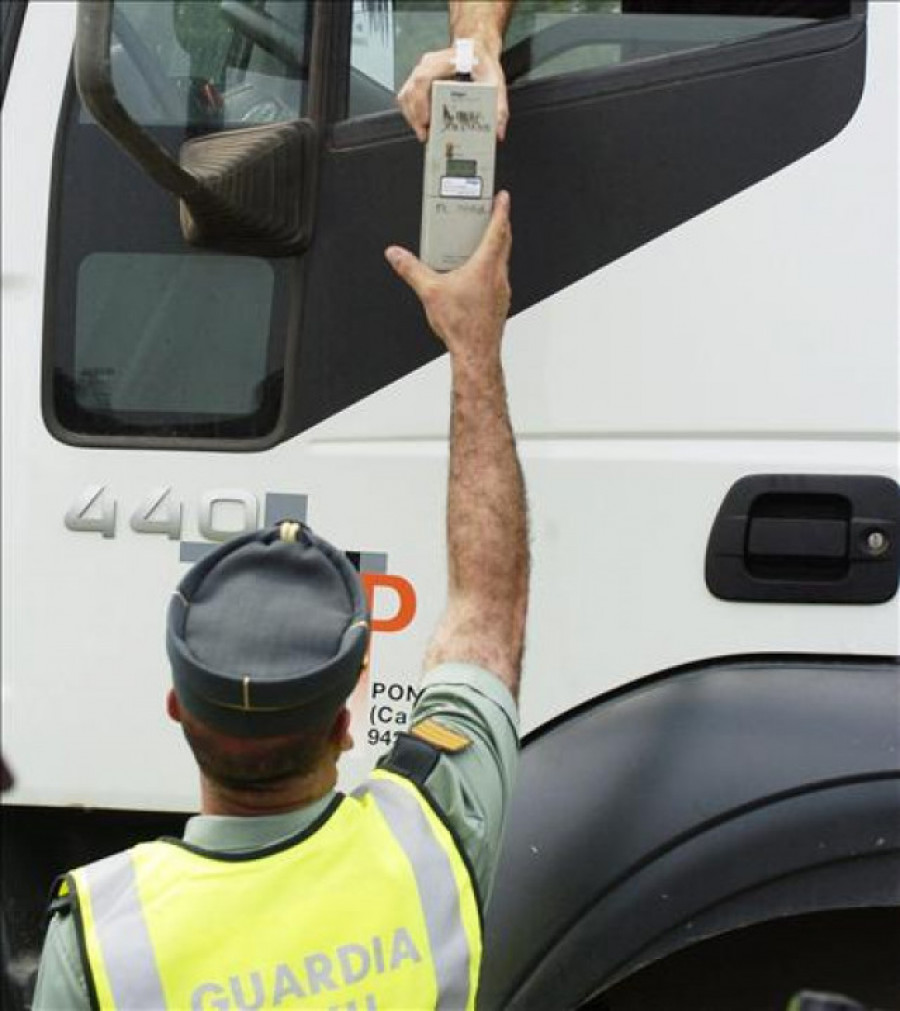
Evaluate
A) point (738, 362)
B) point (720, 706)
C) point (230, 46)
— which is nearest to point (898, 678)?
point (720, 706)

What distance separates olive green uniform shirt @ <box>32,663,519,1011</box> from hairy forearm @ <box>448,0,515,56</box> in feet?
2.77

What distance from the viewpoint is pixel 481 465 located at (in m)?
1.72

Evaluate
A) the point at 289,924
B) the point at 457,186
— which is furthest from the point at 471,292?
the point at 289,924

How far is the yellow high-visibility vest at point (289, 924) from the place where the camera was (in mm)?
1246

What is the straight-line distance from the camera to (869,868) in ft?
5.75

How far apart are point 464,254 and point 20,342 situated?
70cm

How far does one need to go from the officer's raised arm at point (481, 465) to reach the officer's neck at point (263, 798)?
0.34 m

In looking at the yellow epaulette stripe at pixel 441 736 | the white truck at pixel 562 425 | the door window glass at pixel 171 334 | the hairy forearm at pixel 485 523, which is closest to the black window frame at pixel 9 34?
the white truck at pixel 562 425

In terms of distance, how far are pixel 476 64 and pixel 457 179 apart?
15 cm

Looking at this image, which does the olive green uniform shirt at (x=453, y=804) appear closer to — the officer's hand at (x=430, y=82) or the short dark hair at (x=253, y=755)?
the short dark hair at (x=253, y=755)

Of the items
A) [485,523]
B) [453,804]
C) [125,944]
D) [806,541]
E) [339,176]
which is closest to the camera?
[125,944]

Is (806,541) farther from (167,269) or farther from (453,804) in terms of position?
(167,269)

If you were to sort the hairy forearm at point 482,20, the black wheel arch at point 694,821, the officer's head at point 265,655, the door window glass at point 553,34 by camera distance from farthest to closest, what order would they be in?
the door window glass at point 553,34
the hairy forearm at point 482,20
the black wheel arch at point 694,821
the officer's head at point 265,655

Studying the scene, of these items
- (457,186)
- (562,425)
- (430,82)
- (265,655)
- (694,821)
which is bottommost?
(694,821)
